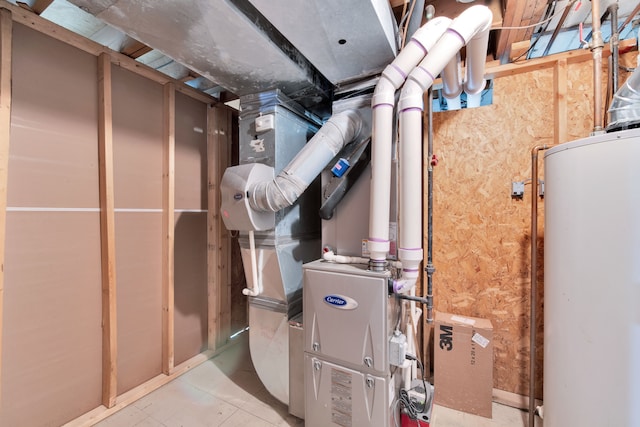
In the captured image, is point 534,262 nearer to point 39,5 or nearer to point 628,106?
point 628,106

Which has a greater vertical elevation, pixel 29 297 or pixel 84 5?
pixel 84 5

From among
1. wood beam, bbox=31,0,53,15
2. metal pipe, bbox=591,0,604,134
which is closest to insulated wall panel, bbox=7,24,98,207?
wood beam, bbox=31,0,53,15

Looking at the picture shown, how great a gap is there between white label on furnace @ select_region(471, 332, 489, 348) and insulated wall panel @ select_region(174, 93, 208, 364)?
2.31 metres

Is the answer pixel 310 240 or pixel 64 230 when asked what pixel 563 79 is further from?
pixel 64 230

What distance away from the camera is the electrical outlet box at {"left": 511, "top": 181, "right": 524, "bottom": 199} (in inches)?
71.2

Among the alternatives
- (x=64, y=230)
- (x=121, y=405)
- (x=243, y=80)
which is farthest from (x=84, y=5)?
(x=121, y=405)

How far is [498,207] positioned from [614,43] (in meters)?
1.10

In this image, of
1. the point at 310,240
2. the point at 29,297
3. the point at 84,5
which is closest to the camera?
the point at 84,5

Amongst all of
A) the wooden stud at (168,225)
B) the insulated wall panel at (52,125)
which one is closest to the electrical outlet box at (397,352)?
the wooden stud at (168,225)

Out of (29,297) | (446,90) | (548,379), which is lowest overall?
(548,379)

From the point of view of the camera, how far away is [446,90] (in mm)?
1756

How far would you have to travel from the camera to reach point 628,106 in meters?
1.17

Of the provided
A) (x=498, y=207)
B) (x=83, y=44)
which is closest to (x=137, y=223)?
(x=83, y=44)

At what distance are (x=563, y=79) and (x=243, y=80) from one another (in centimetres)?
212
